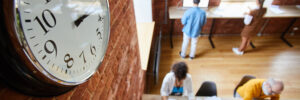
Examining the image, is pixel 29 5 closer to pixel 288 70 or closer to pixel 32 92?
pixel 32 92

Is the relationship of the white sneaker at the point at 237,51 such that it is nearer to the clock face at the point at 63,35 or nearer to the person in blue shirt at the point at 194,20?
the person in blue shirt at the point at 194,20

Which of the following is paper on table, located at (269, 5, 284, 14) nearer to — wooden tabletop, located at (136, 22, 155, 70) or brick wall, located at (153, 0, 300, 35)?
brick wall, located at (153, 0, 300, 35)

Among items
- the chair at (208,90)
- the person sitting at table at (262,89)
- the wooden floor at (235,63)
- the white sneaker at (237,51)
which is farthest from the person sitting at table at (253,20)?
the chair at (208,90)

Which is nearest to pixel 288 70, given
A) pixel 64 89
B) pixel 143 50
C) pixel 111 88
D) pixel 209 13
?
pixel 209 13

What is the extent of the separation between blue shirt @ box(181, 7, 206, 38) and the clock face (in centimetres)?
248

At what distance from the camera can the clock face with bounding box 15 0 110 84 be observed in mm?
341

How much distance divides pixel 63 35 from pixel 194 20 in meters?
2.82

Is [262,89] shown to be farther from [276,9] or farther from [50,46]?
[276,9]

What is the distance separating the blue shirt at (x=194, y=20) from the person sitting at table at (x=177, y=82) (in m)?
1.18

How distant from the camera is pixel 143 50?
251 cm

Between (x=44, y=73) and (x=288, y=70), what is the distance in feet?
14.3

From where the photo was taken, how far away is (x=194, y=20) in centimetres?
304

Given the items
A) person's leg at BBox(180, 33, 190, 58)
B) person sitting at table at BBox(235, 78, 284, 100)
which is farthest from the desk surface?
person sitting at table at BBox(235, 78, 284, 100)

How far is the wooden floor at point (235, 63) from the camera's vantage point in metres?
3.19
